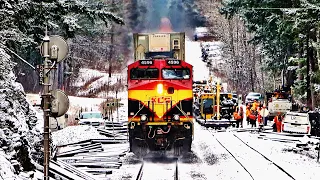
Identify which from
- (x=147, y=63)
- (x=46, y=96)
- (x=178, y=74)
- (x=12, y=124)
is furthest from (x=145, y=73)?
(x=46, y=96)

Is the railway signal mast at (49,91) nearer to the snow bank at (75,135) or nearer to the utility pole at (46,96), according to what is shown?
the utility pole at (46,96)

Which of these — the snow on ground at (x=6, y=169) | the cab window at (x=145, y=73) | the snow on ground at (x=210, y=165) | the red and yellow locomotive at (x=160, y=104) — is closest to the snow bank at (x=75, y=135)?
the snow on ground at (x=210, y=165)

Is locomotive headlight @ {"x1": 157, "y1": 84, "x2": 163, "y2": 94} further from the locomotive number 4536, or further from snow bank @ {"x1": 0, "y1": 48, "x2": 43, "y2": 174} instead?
snow bank @ {"x1": 0, "y1": 48, "x2": 43, "y2": 174}

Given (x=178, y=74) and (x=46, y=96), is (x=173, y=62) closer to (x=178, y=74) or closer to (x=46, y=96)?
(x=178, y=74)

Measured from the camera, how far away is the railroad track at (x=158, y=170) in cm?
1440

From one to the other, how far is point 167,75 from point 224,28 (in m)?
57.9

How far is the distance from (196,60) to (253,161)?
60.6 metres

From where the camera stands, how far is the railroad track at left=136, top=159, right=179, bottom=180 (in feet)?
47.3

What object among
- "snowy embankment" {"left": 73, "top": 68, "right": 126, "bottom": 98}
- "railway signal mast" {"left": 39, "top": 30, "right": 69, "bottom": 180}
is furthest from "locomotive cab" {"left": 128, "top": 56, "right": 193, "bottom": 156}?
"snowy embankment" {"left": 73, "top": 68, "right": 126, "bottom": 98}

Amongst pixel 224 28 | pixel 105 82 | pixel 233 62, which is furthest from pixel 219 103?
pixel 224 28

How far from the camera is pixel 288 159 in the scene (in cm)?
1708

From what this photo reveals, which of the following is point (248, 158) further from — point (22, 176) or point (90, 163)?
point (22, 176)

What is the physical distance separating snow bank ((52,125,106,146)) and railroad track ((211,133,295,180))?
6062mm

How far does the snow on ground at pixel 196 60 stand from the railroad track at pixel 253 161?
46960 mm
